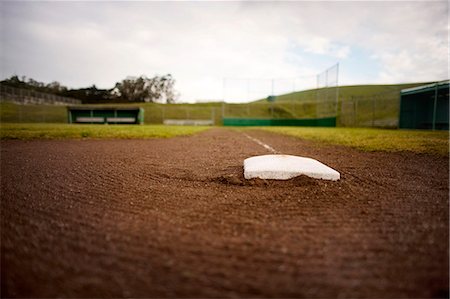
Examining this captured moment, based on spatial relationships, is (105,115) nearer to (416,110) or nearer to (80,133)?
(80,133)

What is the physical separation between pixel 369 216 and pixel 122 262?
1.52m

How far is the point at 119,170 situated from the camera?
3.41 m

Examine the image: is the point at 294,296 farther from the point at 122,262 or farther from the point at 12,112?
the point at 12,112

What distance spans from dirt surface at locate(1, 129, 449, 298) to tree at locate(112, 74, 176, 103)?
59374 millimetres

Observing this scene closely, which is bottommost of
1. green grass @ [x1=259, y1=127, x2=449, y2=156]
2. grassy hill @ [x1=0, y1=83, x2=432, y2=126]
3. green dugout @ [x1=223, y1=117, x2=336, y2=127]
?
green grass @ [x1=259, y1=127, x2=449, y2=156]

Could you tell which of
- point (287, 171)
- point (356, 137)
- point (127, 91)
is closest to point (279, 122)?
point (356, 137)

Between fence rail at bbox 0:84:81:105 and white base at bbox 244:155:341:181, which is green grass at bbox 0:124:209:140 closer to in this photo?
white base at bbox 244:155:341:181

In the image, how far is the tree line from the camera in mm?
60656

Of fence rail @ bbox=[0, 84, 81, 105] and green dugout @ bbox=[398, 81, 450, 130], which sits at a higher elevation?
fence rail @ bbox=[0, 84, 81, 105]

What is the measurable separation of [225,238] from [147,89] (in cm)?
6447

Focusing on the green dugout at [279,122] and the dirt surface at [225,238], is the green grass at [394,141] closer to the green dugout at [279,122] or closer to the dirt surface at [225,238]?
the dirt surface at [225,238]

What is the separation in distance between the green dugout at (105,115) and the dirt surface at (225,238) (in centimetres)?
2480

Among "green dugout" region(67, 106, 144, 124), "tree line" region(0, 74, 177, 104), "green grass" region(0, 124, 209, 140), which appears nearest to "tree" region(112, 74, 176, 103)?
"tree line" region(0, 74, 177, 104)

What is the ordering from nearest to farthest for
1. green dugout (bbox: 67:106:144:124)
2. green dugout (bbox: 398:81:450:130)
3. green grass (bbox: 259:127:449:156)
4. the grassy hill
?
green grass (bbox: 259:127:449:156) < green dugout (bbox: 398:81:450:130) < the grassy hill < green dugout (bbox: 67:106:144:124)
